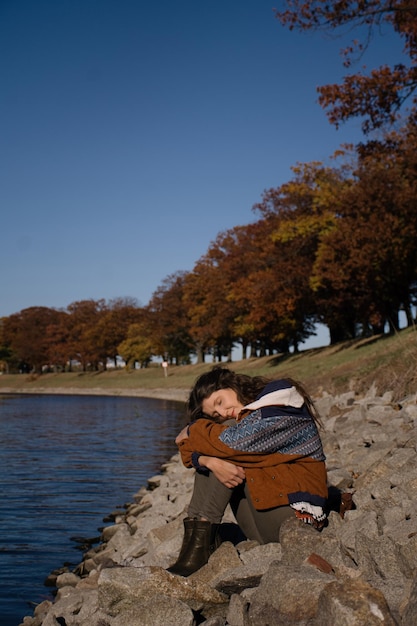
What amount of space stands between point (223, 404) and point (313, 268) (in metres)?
25.1

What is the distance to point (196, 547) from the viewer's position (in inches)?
166

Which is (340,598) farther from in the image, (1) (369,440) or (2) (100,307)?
(2) (100,307)

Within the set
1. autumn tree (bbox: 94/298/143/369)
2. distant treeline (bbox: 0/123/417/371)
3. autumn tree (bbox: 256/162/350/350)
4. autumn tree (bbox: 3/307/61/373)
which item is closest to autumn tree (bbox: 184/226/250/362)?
distant treeline (bbox: 0/123/417/371)

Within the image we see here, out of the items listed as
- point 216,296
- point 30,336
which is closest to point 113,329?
point 30,336

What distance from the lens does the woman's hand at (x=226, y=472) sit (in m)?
4.14

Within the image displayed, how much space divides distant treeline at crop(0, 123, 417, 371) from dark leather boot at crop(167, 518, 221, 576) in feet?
22.1

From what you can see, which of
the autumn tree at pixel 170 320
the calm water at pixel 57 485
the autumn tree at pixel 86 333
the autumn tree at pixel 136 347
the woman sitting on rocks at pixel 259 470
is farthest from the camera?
the autumn tree at pixel 86 333

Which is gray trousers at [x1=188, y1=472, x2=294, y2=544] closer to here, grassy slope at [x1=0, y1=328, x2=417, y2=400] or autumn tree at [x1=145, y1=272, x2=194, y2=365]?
grassy slope at [x1=0, y1=328, x2=417, y2=400]

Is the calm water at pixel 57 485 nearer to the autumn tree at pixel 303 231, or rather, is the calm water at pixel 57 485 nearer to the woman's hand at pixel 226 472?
the woman's hand at pixel 226 472

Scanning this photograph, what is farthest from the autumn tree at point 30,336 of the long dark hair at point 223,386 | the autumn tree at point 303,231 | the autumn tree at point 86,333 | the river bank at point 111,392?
the long dark hair at point 223,386

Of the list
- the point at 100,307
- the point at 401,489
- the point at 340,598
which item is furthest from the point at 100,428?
the point at 100,307

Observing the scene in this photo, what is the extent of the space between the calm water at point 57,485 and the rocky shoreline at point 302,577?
4.05 ft

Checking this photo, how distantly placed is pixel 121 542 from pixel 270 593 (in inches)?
174

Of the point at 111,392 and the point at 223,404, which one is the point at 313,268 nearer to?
the point at 223,404
